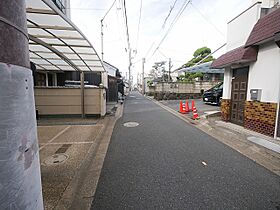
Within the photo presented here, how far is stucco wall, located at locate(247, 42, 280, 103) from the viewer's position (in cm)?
473

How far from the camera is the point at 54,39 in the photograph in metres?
5.33

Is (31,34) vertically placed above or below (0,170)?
above

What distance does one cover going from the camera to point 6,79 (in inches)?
33.9

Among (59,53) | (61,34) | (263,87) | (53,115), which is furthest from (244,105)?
(53,115)

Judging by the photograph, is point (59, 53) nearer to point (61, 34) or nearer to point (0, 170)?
point (61, 34)

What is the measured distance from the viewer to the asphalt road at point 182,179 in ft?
7.72

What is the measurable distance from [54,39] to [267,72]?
275 inches

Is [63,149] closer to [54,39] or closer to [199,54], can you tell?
[54,39]

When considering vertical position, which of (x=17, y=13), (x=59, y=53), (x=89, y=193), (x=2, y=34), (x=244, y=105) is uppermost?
(x=59, y=53)

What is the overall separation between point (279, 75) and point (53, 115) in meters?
9.31

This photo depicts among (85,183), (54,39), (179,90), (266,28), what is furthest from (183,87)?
(85,183)

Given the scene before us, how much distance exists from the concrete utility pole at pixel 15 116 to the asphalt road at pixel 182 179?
5.40 feet

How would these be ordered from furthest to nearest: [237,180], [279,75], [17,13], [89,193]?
[279,75] < [237,180] < [89,193] < [17,13]

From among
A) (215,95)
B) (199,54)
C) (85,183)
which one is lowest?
(85,183)
